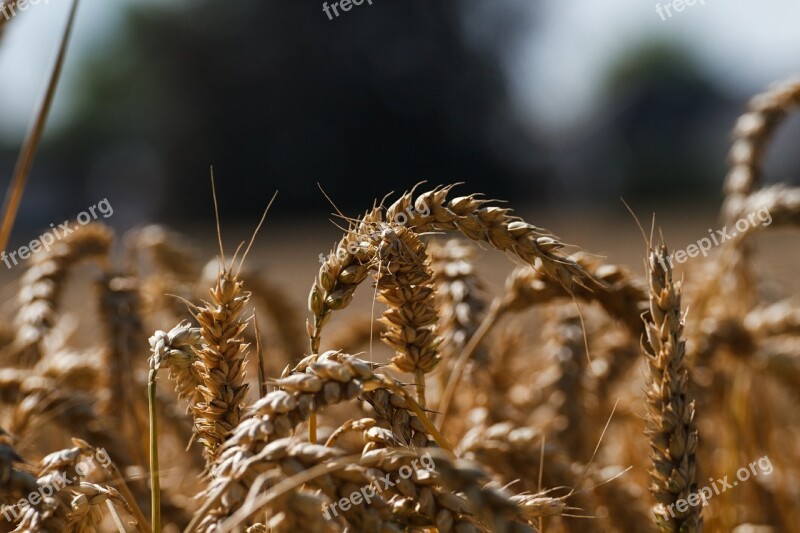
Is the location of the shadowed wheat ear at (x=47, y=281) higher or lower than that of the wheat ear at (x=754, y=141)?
higher

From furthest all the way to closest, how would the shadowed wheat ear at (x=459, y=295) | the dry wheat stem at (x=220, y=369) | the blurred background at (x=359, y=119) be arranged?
1. the blurred background at (x=359, y=119)
2. the shadowed wheat ear at (x=459, y=295)
3. the dry wheat stem at (x=220, y=369)

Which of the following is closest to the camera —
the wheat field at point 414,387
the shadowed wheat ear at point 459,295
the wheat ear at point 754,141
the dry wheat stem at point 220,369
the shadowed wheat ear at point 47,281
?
the wheat field at point 414,387

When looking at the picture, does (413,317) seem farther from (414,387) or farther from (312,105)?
(312,105)

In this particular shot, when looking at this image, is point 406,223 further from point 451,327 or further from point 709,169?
point 709,169

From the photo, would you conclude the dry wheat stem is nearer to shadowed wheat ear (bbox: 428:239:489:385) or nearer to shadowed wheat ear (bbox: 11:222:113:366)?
shadowed wheat ear (bbox: 428:239:489:385)

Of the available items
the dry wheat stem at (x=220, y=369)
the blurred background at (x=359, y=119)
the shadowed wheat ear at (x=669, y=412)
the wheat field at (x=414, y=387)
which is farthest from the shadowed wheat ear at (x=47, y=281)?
the blurred background at (x=359, y=119)

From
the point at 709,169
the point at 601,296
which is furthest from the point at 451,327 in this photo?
the point at 709,169

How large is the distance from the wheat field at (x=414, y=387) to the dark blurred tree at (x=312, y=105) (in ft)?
71.2

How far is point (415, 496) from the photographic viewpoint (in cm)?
74

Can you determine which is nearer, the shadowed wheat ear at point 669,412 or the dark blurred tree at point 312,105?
the shadowed wheat ear at point 669,412

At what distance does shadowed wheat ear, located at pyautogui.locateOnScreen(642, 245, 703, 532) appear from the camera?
88 cm

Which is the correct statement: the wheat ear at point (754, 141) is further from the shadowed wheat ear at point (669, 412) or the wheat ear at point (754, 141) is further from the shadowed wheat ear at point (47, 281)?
the shadowed wheat ear at point (47, 281)

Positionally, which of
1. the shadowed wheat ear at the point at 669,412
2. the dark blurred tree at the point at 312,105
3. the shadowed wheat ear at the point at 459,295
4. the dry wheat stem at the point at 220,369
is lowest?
the shadowed wheat ear at the point at 669,412

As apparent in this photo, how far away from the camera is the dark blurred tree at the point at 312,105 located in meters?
24.5
